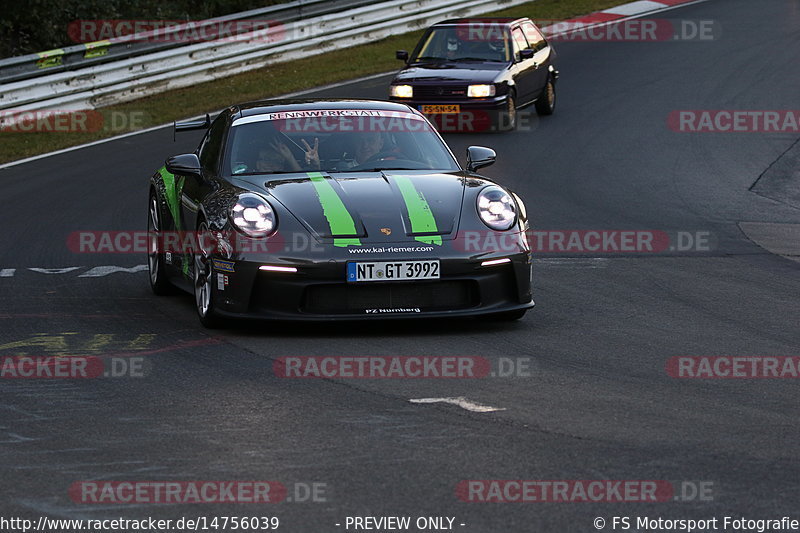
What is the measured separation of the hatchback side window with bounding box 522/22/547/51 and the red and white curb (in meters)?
6.84

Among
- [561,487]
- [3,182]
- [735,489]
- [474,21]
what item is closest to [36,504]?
[561,487]

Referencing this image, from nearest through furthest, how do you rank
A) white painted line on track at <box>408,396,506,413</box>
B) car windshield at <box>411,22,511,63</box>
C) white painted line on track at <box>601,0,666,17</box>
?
white painted line on track at <box>408,396,506,413</box> → car windshield at <box>411,22,511,63</box> → white painted line on track at <box>601,0,666,17</box>

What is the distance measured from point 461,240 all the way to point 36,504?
12.5ft

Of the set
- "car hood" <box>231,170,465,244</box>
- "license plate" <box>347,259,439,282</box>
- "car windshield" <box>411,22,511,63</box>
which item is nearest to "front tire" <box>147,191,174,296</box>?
"car hood" <box>231,170,465,244</box>

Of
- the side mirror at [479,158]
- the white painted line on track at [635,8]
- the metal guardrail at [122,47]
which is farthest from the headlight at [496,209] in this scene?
the white painted line on track at [635,8]

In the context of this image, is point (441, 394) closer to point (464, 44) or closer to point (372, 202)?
point (372, 202)

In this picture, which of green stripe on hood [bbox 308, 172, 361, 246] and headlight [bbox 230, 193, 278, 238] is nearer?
green stripe on hood [bbox 308, 172, 361, 246]

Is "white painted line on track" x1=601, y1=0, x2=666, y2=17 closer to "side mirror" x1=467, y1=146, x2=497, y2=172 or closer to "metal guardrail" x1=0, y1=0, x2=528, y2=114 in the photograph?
"metal guardrail" x1=0, y1=0, x2=528, y2=114

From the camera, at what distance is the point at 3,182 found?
54.7ft

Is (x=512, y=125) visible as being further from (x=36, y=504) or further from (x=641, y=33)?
(x=36, y=504)

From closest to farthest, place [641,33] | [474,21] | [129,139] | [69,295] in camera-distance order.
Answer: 1. [69,295]
2. [129,139]
3. [474,21]
4. [641,33]

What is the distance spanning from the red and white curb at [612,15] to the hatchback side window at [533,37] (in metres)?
6.84

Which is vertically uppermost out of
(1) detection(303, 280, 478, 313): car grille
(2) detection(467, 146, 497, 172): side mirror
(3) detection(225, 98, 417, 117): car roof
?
(3) detection(225, 98, 417, 117): car roof

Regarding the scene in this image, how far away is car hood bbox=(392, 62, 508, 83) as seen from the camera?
19453 mm
